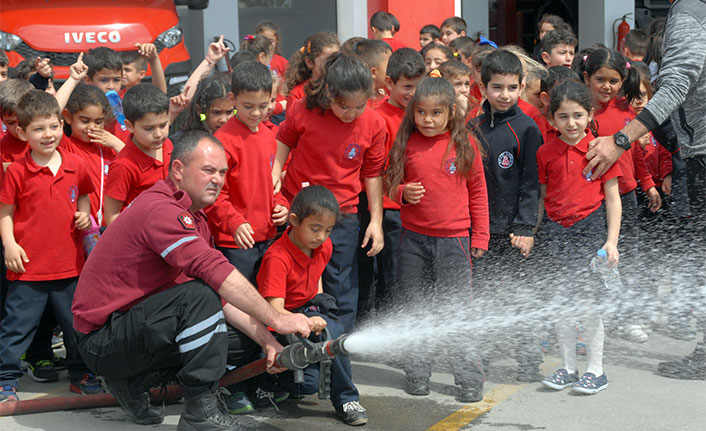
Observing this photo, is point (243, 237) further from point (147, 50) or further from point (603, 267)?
point (147, 50)

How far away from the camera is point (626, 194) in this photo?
5.49m

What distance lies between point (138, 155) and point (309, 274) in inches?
45.7

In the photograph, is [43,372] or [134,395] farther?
[43,372]

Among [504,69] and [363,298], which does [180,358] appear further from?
[504,69]

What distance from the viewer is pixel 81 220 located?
186 inches

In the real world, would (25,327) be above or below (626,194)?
below

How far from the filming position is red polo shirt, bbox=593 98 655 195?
539 cm

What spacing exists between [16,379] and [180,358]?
1.17 m

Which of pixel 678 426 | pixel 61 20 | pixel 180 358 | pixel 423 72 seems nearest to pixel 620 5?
pixel 61 20

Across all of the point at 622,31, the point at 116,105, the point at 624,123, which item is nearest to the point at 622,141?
the point at 624,123

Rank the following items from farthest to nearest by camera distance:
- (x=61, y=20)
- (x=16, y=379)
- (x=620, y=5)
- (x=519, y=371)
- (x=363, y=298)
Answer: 1. (x=620, y=5)
2. (x=61, y=20)
3. (x=363, y=298)
4. (x=519, y=371)
5. (x=16, y=379)

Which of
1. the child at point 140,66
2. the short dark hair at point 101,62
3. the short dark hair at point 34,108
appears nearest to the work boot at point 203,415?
the short dark hair at point 34,108

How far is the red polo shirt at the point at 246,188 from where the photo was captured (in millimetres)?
4711

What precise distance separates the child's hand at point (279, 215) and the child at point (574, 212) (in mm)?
1437
